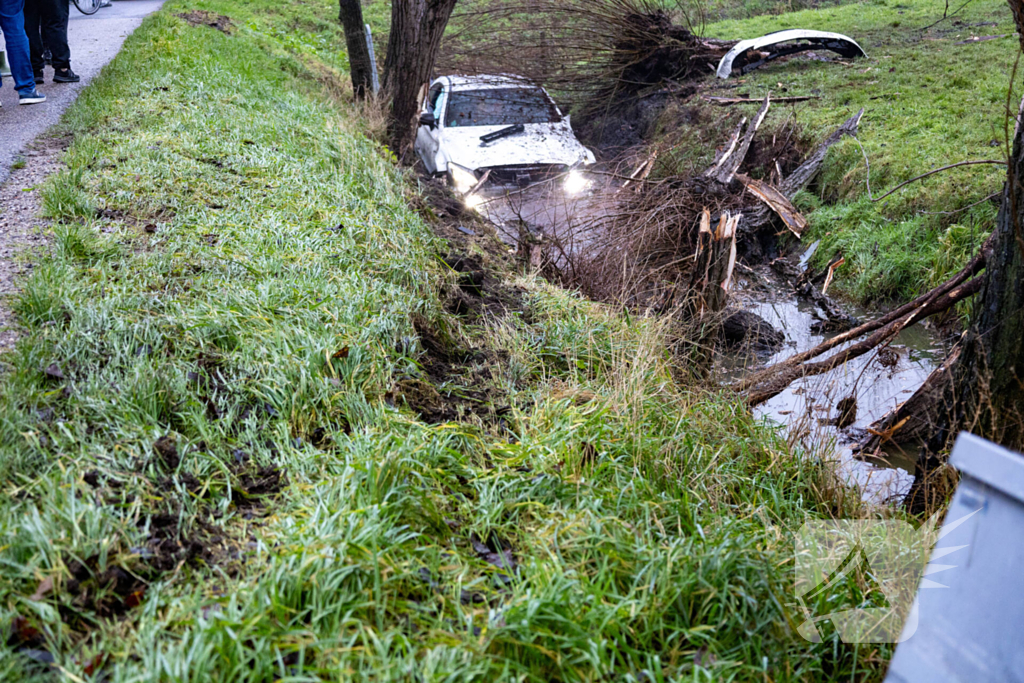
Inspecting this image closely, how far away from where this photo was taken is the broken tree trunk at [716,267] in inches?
262

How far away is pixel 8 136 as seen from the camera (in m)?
6.52

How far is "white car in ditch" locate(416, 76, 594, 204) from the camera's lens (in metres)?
9.13

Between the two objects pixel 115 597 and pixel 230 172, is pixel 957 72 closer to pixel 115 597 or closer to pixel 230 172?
pixel 230 172

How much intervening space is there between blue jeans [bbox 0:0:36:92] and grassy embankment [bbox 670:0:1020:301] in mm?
8254

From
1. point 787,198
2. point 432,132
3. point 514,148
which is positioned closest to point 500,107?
point 432,132

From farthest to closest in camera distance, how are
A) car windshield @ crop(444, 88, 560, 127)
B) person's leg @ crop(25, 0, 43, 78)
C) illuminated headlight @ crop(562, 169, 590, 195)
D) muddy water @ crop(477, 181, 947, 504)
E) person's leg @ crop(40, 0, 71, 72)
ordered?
car windshield @ crop(444, 88, 560, 127)
illuminated headlight @ crop(562, 169, 590, 195)
person's leg @ crop(25, 0, 43, 78)
person's leg @ crop(40, 0, 71, 72)
muddy water @ crop(477, 181, 947, 504)

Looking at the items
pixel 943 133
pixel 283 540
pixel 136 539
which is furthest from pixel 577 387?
pixel 943 133

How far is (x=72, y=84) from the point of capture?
8.56 meters

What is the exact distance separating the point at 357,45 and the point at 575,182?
5290mm

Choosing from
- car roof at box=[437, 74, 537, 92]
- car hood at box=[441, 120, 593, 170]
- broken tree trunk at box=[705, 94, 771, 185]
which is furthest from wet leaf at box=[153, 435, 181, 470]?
car roof at box=[437, 74, 537, 92]

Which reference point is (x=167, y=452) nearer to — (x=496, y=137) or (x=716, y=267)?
(x=716, y=267)

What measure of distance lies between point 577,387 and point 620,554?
1.56 m

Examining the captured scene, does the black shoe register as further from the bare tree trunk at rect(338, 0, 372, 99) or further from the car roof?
the car roof
